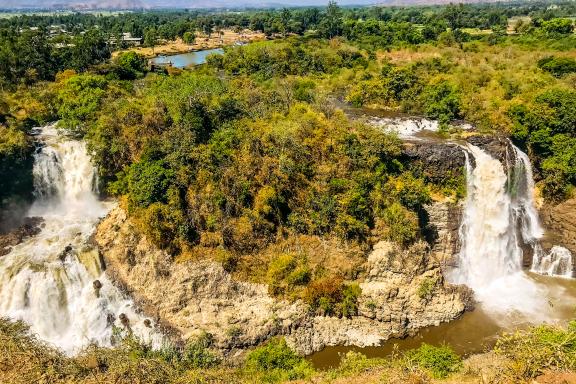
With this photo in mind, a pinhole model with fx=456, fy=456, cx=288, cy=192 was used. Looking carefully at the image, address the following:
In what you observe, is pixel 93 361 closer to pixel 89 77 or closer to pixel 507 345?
pixel 507 345

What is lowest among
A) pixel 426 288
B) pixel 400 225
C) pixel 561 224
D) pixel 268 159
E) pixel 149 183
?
pixel 426 288

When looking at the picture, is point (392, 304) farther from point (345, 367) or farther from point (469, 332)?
point (345, 367)

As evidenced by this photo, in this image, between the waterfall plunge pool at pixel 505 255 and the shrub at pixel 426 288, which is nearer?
the shrub at pixel 426 288

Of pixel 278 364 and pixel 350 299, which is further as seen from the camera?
pixel 350 299

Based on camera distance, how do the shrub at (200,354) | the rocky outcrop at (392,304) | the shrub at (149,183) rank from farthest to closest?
1. the shrub at (149,183)
2. the rocky outcrop at (392,304)
3. the shrub at (200,354)

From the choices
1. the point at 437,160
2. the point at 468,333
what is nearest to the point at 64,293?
the point at 468,333

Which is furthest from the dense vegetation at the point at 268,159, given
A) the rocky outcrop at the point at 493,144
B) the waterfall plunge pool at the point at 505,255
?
the rocky outcrop at the point at 493,144

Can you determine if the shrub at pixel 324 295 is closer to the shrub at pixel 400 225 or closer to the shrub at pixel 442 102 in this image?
the shrub at pixel 400 225

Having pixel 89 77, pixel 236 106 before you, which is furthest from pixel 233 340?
pixel 89 77
